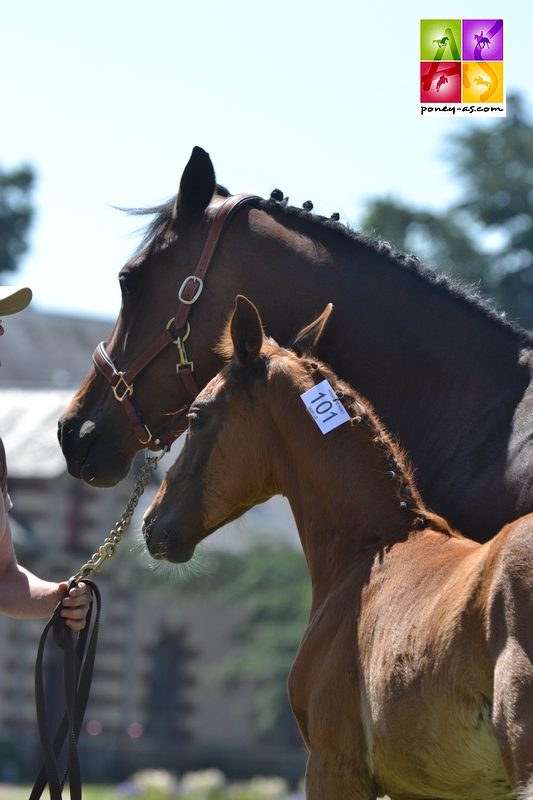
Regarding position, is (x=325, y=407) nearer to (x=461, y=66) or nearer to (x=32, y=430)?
(x=461, y=66)

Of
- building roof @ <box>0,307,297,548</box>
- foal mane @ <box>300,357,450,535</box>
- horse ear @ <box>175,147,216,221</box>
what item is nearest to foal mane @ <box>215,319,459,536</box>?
foal mane @ <box>300,357,450,535</box>

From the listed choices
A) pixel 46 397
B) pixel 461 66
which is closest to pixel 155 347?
pixel 461 66

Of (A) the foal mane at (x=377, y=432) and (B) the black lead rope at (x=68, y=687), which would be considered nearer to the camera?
(A) the foal mane at (x=377, y=432)

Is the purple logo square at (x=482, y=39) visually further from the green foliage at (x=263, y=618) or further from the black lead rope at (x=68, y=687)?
the green foliage at (x=263, y=618)

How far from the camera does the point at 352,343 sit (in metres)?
4.87

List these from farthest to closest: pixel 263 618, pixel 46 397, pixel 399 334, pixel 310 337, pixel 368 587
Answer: pixel 46 397 → pixel 263 618 → pixel 399 334 → pixel 310 337 → pixel 368 587

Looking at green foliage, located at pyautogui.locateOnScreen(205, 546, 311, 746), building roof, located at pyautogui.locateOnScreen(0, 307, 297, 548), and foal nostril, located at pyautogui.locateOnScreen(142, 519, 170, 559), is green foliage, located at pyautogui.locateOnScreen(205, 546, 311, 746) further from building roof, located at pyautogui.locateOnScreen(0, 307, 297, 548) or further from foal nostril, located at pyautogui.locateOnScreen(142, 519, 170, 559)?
foal nostril, located at pyautogui.locateOnScreen(142, 519, 170, 559)

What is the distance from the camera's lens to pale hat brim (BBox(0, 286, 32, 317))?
16.0 feet

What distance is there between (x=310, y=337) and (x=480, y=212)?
35.0 metres

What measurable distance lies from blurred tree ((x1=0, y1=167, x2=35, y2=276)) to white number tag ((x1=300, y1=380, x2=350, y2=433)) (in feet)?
173

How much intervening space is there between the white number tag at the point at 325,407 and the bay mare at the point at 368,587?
0.12ft

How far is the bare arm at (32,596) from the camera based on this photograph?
4695 mm

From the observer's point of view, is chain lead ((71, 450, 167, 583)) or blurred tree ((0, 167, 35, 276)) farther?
blurred tree ((0, 167, 35, 276))

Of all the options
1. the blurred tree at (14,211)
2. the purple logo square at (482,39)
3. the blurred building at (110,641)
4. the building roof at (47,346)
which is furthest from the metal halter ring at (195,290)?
the blurred tree at (14,211)
